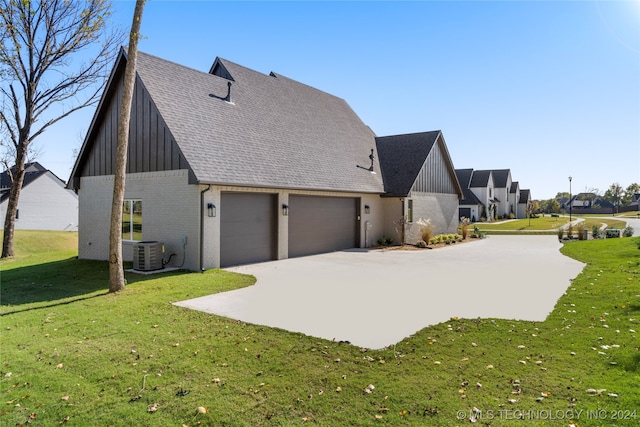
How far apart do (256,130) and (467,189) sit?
124 feet

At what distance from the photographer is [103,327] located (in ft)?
21.3

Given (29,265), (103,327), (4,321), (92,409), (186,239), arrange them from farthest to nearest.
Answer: (29,265) → (186,239) → (4,321) → (103,327) → (92,409)

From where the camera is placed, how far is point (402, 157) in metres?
22.6

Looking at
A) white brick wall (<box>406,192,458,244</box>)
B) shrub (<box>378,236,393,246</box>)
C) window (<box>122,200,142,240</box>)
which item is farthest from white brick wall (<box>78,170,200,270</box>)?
white brick wall (<box>406,192,458,244</box>)

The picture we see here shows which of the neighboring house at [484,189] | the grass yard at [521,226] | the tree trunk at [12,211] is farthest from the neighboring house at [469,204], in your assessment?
the tree trunk at [12,211]

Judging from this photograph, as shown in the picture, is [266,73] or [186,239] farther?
[266,73]

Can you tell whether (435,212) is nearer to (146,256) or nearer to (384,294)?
(384,294)

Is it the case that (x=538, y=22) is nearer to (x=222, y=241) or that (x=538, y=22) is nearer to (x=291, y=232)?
(x=291, y=232)

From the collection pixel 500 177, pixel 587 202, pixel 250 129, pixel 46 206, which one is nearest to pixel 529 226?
pixel 500 177

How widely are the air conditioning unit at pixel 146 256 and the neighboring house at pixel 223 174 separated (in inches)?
22.8

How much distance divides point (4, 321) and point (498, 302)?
9.59 metres

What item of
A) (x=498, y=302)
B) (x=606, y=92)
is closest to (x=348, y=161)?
(x=606, y=92)

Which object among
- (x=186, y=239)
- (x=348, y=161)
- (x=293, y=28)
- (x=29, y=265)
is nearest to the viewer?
(x=186, y=239)

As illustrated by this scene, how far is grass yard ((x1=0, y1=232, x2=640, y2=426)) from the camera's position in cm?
373
